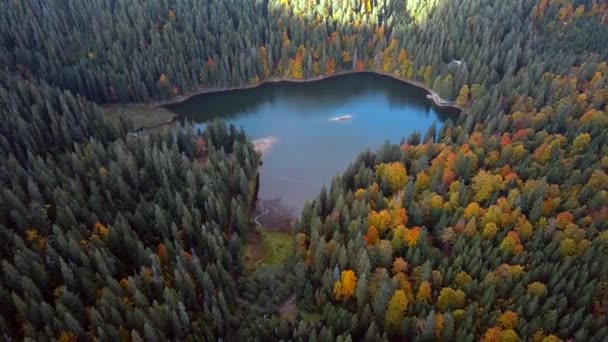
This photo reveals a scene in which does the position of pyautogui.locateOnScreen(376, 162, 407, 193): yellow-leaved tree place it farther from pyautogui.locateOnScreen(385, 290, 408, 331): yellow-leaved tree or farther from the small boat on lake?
the small boat on lake

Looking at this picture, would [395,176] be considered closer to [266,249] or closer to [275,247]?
[275,247]

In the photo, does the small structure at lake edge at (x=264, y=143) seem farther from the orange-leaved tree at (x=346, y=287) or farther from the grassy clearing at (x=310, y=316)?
the grassy clearing at (x=310, y=316)

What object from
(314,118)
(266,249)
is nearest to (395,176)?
(266,249)

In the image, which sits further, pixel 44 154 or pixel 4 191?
pixel 44 154

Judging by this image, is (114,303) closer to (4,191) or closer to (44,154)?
(4,191)

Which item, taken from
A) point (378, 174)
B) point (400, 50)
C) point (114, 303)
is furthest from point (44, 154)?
point (400, 50)

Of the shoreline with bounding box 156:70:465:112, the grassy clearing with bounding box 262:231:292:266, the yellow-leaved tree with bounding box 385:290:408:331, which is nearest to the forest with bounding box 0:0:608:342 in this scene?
the yellow-leaved tree with bounding box 385:290:408:331
